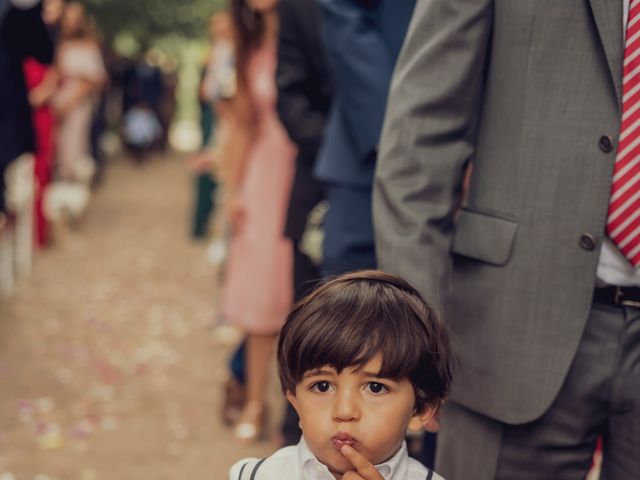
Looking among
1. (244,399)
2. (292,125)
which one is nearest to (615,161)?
(292,125)

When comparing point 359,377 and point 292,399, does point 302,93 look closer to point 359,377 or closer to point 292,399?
point 292,399

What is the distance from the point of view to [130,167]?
18.7 metres

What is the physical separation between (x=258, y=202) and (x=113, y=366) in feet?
6.68

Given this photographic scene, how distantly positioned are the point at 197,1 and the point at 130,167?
651 cm

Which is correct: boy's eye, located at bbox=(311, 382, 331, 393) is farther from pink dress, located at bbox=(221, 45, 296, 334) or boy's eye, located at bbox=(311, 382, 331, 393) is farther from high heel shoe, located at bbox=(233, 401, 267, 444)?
high heel shoe, located at bbox=(233, 401, 267, 444)

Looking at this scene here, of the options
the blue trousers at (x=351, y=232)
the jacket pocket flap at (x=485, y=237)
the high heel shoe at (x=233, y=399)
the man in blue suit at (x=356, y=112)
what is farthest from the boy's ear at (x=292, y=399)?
the high heel shoe at (x=233, y=399)

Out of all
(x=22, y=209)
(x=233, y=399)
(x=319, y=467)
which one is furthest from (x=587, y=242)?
(x=22, y=209)

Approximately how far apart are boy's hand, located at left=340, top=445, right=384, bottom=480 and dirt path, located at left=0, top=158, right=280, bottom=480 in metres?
3.02

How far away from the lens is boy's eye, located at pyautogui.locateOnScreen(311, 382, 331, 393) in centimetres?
202

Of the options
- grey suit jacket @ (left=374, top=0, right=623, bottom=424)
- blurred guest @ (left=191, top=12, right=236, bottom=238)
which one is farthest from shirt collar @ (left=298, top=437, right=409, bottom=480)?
blurred guest @ (left=191, top=12, right=236, bottom=238)

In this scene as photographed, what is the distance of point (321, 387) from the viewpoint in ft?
6.63

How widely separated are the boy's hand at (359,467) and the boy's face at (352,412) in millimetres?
21

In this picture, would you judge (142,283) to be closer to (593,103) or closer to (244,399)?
(244,399)

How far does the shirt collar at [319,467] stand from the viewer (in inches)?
80.1
